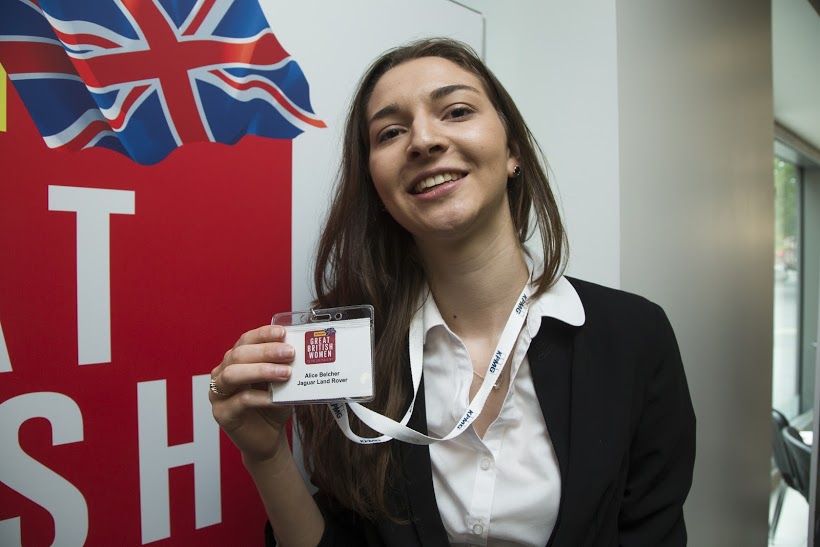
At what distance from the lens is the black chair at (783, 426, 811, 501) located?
2999mm

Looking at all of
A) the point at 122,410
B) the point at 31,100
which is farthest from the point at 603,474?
the point at 31,100

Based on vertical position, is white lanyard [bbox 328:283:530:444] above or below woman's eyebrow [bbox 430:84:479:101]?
below

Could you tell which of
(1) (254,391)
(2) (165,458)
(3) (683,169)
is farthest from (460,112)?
(3) (683,169)

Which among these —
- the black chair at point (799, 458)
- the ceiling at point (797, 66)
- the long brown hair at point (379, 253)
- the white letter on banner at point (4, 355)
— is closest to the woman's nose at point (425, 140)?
the long brown hair at point (379, 253)

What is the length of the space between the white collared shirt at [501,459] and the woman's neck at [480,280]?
70mm

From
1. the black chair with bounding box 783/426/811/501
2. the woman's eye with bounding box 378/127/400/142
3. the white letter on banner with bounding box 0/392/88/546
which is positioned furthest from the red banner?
the black chair with bounding box 783/426/811/501

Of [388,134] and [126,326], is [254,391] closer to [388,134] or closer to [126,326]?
[126,326]

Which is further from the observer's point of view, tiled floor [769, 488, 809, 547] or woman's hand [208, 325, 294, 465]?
tiled floor [769, 488, 809, 547]

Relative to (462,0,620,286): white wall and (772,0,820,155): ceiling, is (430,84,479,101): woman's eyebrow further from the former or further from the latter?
(772,0,820,155): ceiling

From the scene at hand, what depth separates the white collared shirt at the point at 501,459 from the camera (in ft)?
3.11

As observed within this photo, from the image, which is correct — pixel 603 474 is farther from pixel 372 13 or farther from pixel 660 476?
pixel 372 13

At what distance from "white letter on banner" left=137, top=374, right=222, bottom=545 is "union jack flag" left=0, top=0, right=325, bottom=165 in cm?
46

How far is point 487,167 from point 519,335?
1.10 ft

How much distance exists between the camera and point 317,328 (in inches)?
30.6
